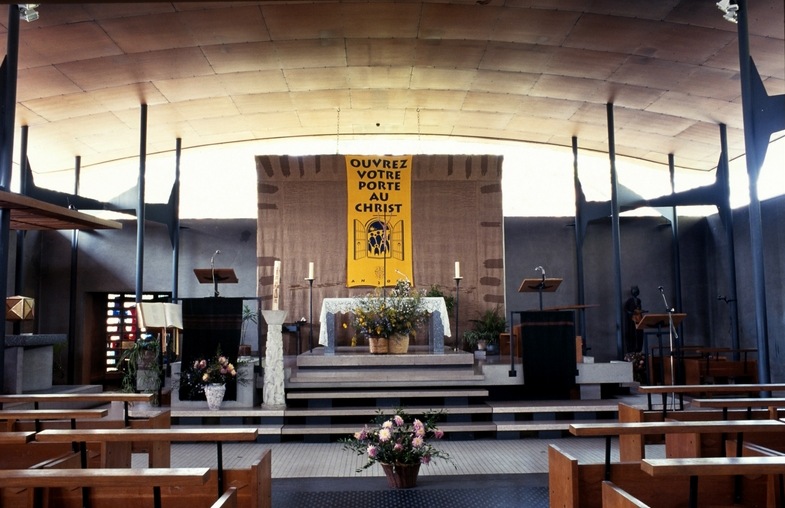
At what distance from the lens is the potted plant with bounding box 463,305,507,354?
11733 mm

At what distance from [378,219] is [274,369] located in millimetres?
5362

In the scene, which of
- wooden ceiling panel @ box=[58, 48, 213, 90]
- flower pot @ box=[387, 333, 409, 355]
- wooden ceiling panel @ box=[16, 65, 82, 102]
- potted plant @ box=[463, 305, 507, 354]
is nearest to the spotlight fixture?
flower pot @ box=[387, 333, 409, 355]

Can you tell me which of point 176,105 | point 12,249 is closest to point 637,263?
point 176,105

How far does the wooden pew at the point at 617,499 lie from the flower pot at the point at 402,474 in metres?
2.43

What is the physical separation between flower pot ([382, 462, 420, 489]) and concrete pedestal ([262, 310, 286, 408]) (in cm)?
275

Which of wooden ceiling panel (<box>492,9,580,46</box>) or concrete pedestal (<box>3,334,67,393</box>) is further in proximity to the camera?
wooden ceiling panel (<box>492,9,580,46</box>)

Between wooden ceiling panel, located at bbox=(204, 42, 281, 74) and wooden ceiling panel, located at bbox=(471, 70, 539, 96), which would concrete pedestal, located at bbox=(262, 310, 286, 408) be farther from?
wooden ceiling panel, located at bbox=(471, 70, 539, 96)

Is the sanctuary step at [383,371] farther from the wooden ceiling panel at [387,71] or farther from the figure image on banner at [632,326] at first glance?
the figure image on banner at [632,326]

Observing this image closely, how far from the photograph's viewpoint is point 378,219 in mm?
12562

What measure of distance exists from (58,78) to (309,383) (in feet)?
18.3

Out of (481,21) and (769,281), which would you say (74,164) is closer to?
(481,21)

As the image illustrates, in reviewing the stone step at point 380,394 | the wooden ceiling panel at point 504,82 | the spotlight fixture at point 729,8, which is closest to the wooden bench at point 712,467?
the stone step at point 380,394

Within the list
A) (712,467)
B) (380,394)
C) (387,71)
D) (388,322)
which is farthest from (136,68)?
(712,467)

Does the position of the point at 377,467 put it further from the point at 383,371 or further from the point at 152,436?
the point at 152,436
